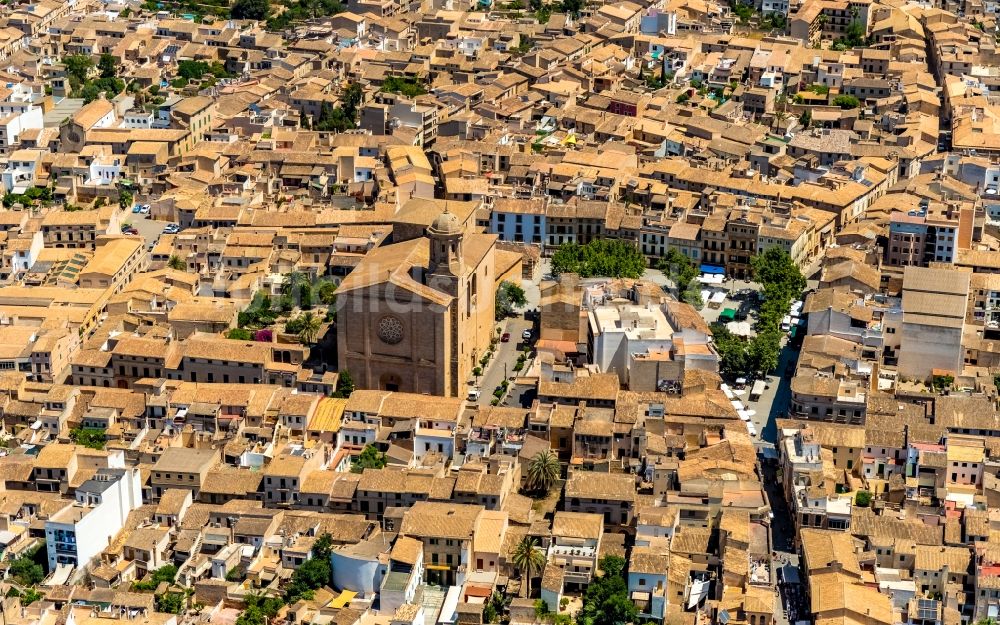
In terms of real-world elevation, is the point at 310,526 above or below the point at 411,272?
below

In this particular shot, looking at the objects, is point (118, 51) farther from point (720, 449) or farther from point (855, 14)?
point (720, 449)

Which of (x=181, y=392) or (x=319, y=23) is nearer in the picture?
(x=181, y=392)

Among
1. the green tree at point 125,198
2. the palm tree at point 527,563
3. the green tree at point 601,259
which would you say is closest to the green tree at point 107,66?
the green tree at point 125,198

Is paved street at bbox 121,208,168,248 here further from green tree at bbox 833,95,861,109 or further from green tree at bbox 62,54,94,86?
green tree at bbox 833,95,861,109

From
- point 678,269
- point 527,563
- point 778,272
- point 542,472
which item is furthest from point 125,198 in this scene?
point 527,563

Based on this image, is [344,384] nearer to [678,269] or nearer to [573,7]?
[678,269]

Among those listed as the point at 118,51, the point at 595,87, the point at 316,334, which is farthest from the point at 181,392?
the point at 118,51

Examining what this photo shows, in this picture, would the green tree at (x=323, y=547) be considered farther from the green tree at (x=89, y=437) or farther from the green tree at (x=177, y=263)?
the green tree at (x=177, y=263)
